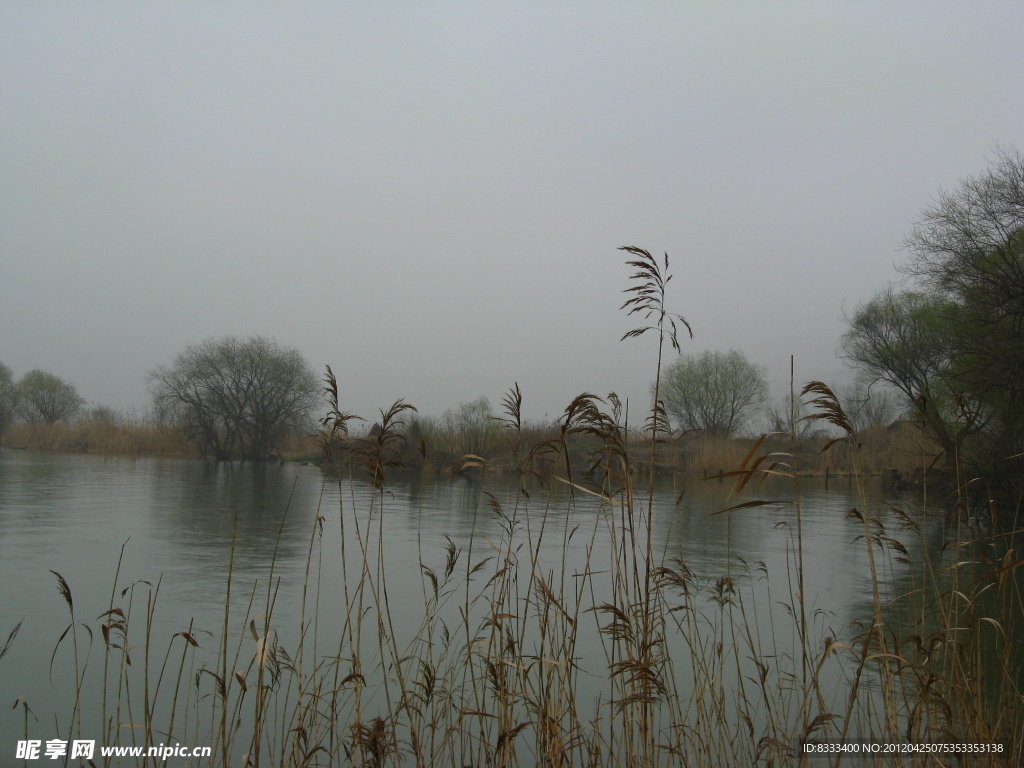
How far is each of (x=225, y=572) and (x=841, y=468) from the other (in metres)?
31.5

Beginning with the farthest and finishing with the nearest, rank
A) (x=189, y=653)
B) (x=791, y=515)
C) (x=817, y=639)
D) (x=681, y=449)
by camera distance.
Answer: (x=681, y=449)
(x=791, y=515)
(x=817, y=639)
(x=189, y=653)

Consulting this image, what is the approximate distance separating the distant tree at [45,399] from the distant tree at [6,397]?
6.54ft

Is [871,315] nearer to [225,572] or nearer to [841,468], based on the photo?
[841,468]

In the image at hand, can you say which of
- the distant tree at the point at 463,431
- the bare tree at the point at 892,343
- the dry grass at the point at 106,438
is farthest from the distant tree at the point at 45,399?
the bare tree at the point at 892,343

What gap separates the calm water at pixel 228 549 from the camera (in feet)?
17.1

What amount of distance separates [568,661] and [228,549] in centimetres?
729

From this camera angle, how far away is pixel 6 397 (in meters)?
41.7

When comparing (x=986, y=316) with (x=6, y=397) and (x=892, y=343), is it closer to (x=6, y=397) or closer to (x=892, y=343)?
(x=892, y=343)

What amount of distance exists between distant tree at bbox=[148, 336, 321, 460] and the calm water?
17.6 m

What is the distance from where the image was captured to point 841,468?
3303 centimetres

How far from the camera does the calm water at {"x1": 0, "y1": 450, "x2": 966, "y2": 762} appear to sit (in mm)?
5203

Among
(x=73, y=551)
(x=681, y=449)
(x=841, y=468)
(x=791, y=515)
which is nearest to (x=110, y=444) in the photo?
(x=681, y=449)

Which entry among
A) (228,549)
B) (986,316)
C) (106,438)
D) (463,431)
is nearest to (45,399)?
(106,438)

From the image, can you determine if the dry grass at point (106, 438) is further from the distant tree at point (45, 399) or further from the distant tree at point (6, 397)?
the distant tree at point (45, 399)
